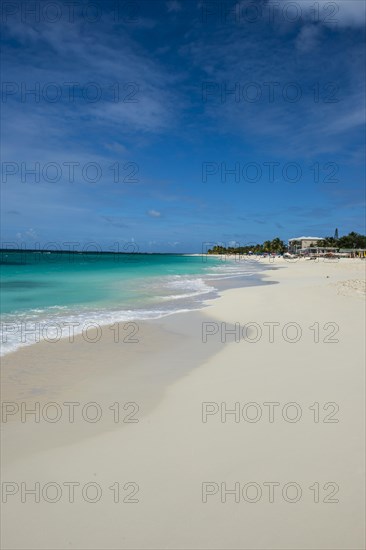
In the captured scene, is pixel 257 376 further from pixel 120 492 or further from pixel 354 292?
pixel 354 292

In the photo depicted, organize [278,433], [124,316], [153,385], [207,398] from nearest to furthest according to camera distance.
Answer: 1. [278,433]
2. [207,398]
3. [153,385]
4. [124,316]

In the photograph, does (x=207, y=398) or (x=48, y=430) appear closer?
(x=48, y=430)

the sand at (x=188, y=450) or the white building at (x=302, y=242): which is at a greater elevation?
the white building at (x=302, y=242)

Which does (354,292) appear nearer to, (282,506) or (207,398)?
(207,398)

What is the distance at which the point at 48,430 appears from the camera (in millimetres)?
5203

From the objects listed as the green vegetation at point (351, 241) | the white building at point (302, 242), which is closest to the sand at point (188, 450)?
the green vegetation at point (351, 241)

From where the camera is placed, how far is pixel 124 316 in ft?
48.8

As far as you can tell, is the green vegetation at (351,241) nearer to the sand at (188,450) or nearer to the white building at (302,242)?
the white building at (302,242)

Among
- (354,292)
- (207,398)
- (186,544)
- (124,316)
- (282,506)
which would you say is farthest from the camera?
(354,292)

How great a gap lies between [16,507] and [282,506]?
9.53ft

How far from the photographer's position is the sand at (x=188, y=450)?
3389 mm

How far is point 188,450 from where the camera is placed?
4559 millimetres

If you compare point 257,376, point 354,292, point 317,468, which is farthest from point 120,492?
point 354,292

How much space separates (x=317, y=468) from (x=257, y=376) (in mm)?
3066
